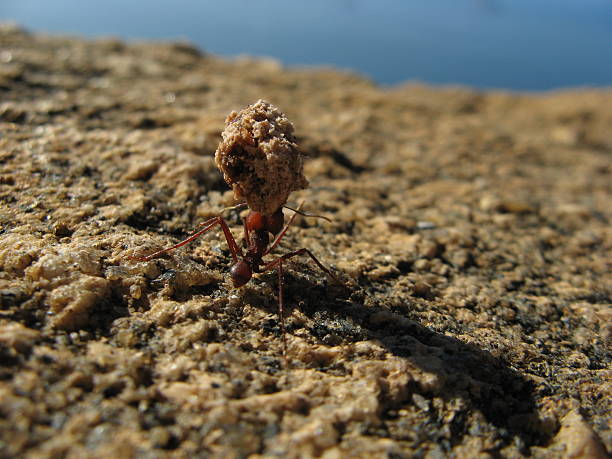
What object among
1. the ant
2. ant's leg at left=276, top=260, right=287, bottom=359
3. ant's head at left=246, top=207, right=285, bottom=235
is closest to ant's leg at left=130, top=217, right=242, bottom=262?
the ant

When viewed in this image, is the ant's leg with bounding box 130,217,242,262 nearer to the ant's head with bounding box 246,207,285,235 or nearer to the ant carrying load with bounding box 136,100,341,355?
the ant carrying load with bounding box 136,100,341,355

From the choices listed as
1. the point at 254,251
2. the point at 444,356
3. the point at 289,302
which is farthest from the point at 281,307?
the point at 444,356

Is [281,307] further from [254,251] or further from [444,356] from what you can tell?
[444,356]

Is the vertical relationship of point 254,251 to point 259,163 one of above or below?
below

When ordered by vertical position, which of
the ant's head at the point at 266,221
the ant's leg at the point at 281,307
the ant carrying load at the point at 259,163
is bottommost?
the ant's leg at the point at 281,307

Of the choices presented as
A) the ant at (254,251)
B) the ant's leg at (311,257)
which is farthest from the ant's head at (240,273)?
the ant's leg at (311,257)

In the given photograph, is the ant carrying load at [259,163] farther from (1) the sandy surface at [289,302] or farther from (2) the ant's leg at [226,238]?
(1) the sandy surface at [289,302]
